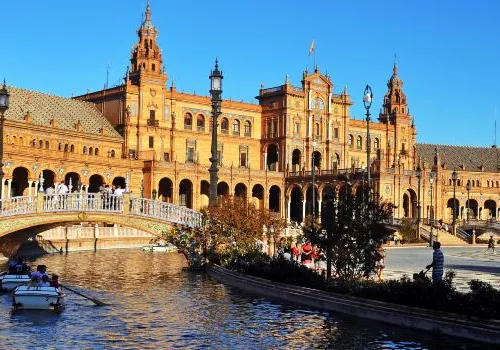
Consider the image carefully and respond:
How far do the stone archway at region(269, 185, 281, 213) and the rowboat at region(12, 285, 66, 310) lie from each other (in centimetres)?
7258

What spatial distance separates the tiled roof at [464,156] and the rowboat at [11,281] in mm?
94971

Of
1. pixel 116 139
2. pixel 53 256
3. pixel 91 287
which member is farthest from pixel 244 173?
pixel 91 287

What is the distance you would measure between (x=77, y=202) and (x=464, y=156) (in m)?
94.5

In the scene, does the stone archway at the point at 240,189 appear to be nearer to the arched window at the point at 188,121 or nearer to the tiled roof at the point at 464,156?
the arched window at the point at 188,121

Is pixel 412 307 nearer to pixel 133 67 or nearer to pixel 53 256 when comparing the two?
pixel 53 256

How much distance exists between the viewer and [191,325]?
68.0ft

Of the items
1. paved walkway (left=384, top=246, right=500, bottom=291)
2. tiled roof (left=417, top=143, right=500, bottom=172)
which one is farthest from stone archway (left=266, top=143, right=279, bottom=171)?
paved walkway (left=384, top=246, right=500, bottom=291)

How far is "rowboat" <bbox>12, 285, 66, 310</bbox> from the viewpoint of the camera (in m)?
22.8

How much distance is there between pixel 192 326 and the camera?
20547 millimetres

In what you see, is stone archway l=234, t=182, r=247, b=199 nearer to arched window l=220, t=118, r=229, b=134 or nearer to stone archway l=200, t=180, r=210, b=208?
stone archway l=200, t=180, r=210, b=208

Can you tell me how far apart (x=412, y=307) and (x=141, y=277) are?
18537mm

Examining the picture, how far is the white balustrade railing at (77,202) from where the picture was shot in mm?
36375

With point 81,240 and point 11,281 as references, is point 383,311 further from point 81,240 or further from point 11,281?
point 81,240

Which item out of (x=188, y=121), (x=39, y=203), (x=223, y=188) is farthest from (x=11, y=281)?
(x=188, y=121)
